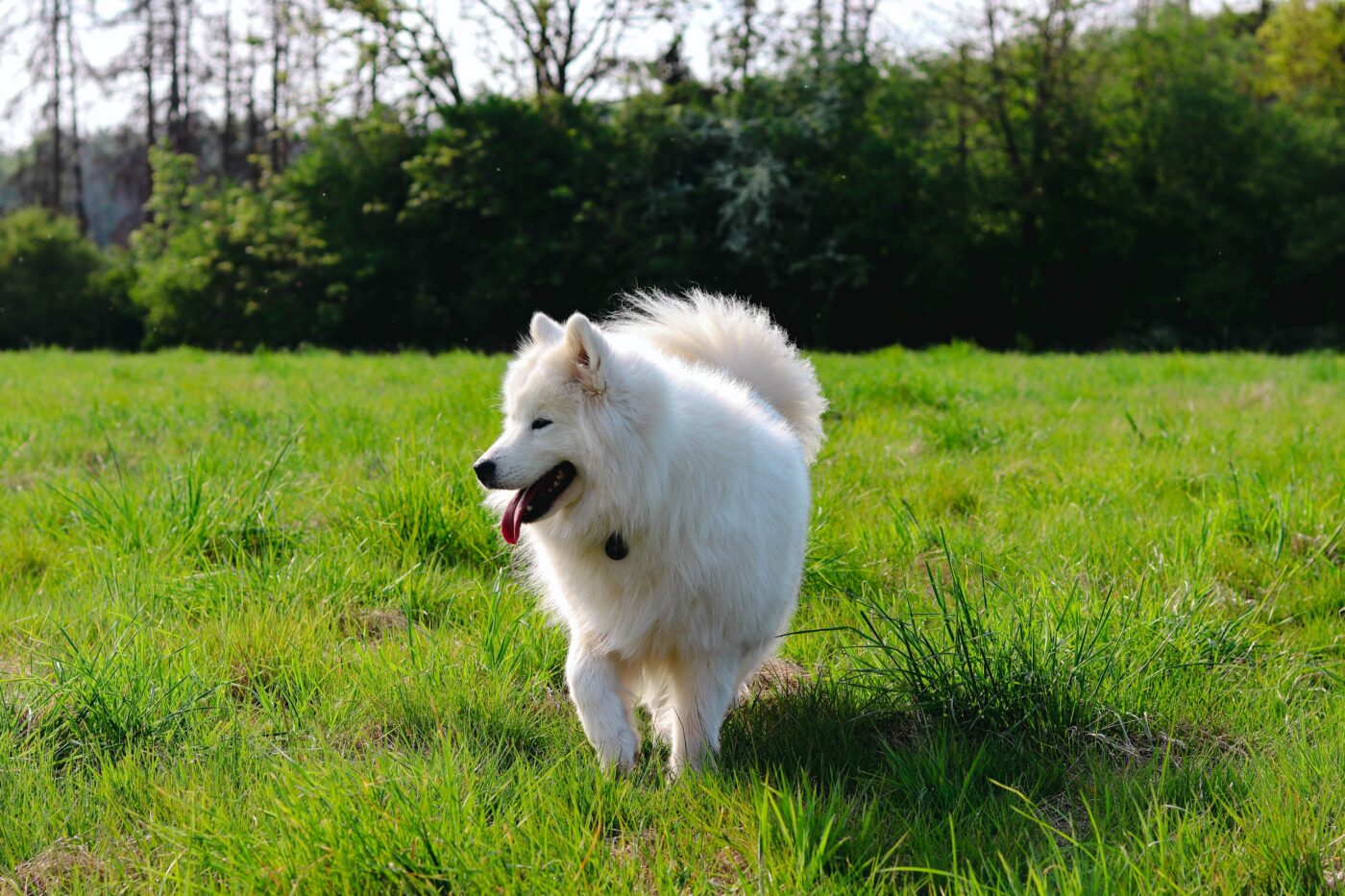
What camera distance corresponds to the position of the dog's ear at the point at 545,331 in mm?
3137

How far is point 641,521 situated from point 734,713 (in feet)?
2.56

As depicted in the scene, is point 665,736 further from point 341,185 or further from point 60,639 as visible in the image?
point 341,185

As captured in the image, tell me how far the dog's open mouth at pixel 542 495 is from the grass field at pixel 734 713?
589mm

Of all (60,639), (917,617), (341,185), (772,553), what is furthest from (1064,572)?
(341,185)

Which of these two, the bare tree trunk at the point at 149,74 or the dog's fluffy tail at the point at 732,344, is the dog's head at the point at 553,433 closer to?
the dog's fluffy tail at the point at 732,344

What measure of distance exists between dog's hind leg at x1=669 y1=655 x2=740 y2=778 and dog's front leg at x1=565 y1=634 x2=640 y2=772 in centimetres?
13

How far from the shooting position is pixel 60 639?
3559 millimetres

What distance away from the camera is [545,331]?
10.4 ft

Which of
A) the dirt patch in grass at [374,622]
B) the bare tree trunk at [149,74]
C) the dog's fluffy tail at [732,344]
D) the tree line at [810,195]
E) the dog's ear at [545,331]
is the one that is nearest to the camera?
the dog's ear at [545,331]

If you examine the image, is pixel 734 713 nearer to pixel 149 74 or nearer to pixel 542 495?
pixel 542 495

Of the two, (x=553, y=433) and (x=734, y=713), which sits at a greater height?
(x=553, y=433)

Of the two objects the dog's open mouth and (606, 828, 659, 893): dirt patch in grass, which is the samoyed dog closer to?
the dog's open mouth

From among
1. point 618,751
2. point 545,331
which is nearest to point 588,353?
point 545,331

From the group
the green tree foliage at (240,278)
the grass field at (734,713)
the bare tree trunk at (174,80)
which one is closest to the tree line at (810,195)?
the green tree foliage at (240,278)
